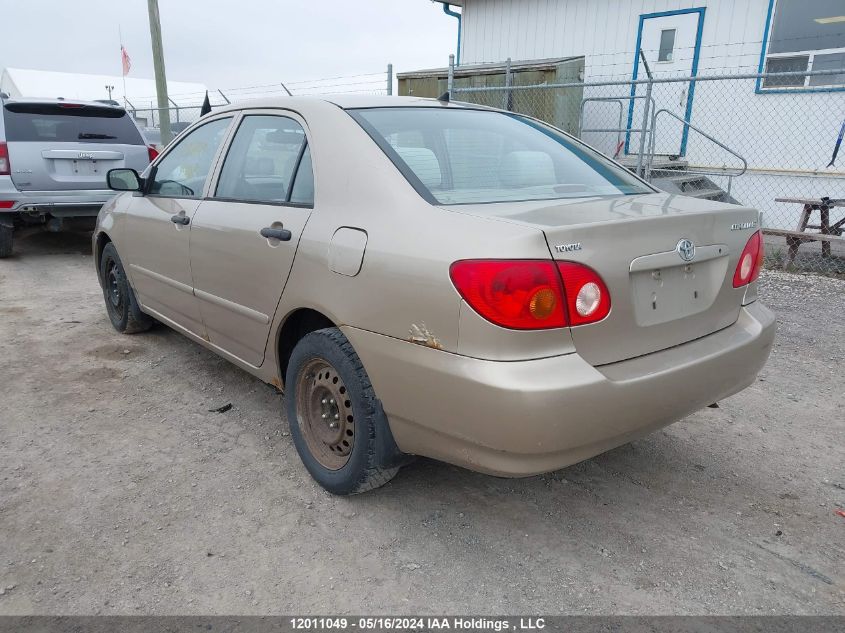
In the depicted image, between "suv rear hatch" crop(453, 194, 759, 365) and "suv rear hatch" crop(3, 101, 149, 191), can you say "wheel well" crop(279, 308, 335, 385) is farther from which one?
"suv rear hatch" crop(3, 101, 149, 191)

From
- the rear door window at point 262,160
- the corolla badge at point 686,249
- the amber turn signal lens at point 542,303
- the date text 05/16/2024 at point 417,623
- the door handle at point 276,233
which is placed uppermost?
the rear door window at point 262,160

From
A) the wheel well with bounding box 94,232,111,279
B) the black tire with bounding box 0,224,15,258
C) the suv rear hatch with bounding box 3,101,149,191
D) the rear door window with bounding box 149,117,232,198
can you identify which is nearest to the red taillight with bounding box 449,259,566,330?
the rear door window with bounding box 149,117,232,198

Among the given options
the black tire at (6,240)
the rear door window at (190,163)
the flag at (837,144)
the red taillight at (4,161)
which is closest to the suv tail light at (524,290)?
the rear door window at (190,163)

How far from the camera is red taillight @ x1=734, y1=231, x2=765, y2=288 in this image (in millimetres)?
2629

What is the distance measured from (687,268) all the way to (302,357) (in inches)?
62.6

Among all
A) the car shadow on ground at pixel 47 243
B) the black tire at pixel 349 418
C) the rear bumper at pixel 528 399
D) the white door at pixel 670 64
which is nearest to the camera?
the rear bumper at pixel 528 399

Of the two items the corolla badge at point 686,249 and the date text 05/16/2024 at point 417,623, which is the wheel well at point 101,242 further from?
the corolla badge at point 686,249

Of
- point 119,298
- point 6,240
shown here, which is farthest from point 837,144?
point 6,240

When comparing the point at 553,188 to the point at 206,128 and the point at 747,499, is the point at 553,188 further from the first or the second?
the point at 206,128

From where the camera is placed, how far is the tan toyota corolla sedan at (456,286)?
2047 mm

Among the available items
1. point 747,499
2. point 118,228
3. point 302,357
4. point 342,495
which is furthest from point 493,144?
point 118,228

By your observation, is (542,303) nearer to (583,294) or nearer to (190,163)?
(583,294)

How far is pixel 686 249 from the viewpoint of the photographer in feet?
7.70

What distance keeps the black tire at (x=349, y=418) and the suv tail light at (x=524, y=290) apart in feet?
2.14
